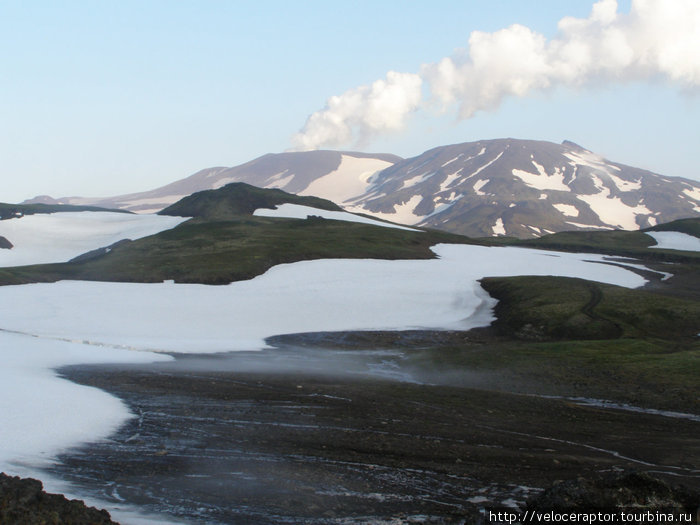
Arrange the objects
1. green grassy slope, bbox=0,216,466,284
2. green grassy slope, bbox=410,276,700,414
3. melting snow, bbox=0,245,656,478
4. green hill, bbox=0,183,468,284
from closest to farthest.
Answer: melting snow, bbox=0,245,656,478
green grassy slope, bbox=410,276,700,414
green grassy slope, bbox=0,216,466,284
green hill, bbox=0,183,468,284

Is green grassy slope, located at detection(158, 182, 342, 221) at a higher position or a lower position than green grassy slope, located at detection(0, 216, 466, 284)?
higher

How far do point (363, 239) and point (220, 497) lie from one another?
100483 millimetres

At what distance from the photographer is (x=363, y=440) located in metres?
22.0

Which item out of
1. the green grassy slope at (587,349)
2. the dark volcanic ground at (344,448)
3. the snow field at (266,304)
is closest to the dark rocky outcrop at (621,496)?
the dark volcanic ground at (344,448)

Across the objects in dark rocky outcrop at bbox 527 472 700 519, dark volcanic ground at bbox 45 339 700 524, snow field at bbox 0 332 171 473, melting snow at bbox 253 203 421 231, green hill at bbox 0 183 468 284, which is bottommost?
dark volcanic ground at bbox 45 339 700 524

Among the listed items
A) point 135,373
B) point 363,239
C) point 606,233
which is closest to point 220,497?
point 135,373

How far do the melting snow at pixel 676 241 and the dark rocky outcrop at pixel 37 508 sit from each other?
444ft

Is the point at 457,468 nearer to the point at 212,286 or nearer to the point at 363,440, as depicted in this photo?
the point at 363,440

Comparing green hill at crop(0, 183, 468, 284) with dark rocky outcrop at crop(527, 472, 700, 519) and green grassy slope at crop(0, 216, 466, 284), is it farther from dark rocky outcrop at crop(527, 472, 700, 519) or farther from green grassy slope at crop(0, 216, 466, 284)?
dark rocky outcrop at crop(527, 472, 700, 519)

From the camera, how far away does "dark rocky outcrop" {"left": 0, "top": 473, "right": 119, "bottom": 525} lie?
11.8 metres

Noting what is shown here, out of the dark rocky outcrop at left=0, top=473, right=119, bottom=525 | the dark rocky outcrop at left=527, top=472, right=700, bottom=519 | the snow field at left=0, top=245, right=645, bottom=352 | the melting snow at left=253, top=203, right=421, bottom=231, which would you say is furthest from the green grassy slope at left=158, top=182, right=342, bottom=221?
the dark rocky outcrop at left=527, top=472, right=700, bottom=519

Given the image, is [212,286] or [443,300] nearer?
[443,300]

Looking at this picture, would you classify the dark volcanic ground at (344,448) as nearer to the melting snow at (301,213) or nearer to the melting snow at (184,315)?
the melting snow at (184,315)

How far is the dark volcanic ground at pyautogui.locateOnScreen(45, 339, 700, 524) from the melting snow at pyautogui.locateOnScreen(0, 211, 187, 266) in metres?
96.8
